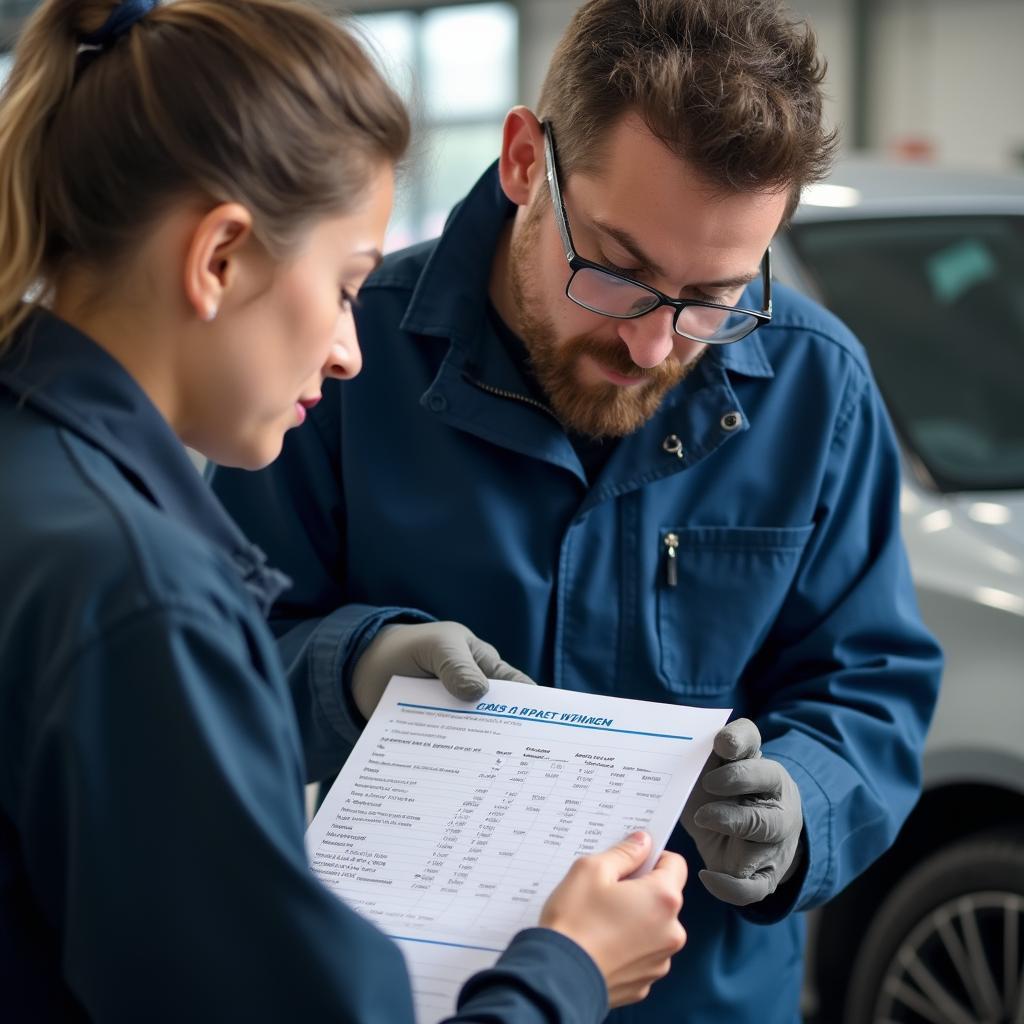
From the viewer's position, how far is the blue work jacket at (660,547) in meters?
1.60

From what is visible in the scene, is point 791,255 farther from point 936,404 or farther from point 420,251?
point 420,251

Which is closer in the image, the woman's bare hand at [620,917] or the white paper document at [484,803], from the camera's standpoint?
the woman's bare hand at [620,917]

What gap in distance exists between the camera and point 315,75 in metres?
1.02

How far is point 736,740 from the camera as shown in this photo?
4.50 feet

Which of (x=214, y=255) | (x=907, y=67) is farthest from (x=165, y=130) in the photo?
(x=907, y=67)

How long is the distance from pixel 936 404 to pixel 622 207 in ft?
4.20

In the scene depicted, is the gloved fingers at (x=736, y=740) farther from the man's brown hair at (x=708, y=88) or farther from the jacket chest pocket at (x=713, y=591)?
the man's brown hair at (x=708, y=88)

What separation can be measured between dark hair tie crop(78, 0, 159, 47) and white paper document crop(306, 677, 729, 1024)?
695 millimetres

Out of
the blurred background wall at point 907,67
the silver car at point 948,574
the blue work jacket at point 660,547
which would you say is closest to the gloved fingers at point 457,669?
the blue work jacket at point 660,547

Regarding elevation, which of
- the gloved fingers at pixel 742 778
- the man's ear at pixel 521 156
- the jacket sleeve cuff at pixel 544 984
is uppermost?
the man's ear at pixel 521 156

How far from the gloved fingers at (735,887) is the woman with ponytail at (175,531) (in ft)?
0.95

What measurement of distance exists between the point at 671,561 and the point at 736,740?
29 cm

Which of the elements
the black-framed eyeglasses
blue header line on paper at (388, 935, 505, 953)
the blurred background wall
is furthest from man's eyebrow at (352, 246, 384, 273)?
the blurred background wall

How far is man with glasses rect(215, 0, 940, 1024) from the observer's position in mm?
1517
